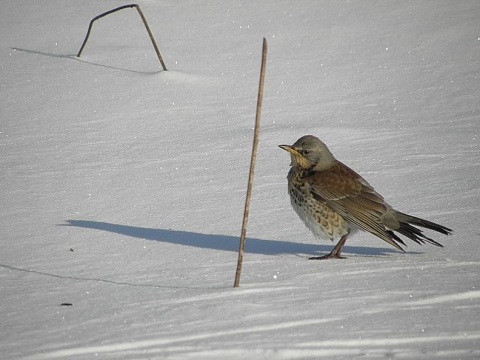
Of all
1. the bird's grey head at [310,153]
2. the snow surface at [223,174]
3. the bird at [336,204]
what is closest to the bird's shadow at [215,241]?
the snow surface at [223,174]

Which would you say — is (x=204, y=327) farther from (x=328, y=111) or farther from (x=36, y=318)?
(x=328, y=111)

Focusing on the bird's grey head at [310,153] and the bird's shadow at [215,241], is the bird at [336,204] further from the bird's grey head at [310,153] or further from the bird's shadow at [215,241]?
the bird's shadow at [215,241]

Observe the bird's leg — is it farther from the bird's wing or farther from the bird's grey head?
the bird's grey head

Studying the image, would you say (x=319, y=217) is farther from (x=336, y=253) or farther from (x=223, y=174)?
(x=223, y=174)

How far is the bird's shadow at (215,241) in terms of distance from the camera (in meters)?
5.00

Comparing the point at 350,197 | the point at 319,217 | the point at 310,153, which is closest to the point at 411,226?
the point at 350,197

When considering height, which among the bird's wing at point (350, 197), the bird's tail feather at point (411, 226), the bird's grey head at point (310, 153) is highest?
the bird's grey head at point (310, 153)

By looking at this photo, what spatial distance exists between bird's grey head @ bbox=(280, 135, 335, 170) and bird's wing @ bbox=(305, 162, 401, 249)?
0.07 m

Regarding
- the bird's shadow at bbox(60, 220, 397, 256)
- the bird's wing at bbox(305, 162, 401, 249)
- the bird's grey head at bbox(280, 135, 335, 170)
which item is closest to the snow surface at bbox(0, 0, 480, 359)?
the bird's shadow at bbox(60, 220, 397, 256)

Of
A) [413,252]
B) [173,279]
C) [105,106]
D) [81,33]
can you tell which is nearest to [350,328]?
[173,279]

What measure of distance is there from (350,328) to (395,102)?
4776 mm

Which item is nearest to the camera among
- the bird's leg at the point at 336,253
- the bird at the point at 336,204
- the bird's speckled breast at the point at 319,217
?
the bird's leg at the point at 336,253

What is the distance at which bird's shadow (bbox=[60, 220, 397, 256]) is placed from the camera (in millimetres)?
5000

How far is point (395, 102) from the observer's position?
7598 mm
